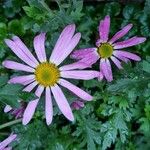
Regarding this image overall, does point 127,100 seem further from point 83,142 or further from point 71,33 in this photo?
point 71,33

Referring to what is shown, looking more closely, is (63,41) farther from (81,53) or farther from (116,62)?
(116,62)

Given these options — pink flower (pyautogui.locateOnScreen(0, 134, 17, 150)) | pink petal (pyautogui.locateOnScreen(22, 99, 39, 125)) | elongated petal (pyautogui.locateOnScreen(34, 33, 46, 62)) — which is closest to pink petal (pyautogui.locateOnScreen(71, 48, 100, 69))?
elongated petal (pyautogui.locateOnScreen(34, 33, 46, 62))

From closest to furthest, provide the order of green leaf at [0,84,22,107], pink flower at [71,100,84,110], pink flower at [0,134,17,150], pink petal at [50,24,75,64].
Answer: green leaf at [0,84,22,107] → pink petal at [50,24,75,64] → pink flower at [71,100,84,110] → pink flower at [0,134,17,150]

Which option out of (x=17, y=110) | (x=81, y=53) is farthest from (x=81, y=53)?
(x=17, y=110)

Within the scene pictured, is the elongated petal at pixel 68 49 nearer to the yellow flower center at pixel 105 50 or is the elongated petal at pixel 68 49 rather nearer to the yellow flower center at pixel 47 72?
the yellow flower center at pixel 47 72

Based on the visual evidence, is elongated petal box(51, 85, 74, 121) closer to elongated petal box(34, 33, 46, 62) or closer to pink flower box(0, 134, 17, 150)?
elongated petal box(34, 33, 46, 62)

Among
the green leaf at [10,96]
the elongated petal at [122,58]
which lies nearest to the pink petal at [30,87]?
the green leaf at [10,96]
